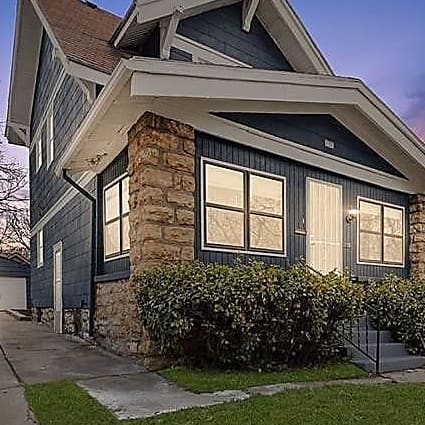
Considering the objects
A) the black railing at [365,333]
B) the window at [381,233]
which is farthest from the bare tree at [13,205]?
the black railing at [365,333]

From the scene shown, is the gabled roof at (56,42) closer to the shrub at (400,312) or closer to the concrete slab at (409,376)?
the shrub at (400,312)

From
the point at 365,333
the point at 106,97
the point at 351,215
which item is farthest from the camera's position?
the point at 351,215

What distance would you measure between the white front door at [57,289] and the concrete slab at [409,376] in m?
7.25

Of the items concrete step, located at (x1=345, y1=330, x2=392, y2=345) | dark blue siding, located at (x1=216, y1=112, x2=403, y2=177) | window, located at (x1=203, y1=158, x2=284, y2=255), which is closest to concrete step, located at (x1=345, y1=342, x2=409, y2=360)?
concrete step, located at (x1=345, y1=330, x2=392, y2=345)

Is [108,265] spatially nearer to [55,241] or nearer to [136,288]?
[136,288]

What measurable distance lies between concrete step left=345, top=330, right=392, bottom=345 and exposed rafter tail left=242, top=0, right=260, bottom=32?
21.6ft

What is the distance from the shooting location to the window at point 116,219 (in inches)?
320

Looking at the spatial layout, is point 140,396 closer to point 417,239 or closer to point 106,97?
point 106,97

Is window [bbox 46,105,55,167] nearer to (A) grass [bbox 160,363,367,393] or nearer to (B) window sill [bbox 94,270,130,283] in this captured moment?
(B) window sill [bbox 94,270,130,283]

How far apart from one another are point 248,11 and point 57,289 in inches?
299

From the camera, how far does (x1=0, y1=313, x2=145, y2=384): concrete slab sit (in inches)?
252

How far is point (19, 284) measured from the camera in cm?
2455

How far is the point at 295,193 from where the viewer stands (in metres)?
9.05

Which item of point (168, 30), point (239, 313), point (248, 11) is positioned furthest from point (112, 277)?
point (248, 11)
